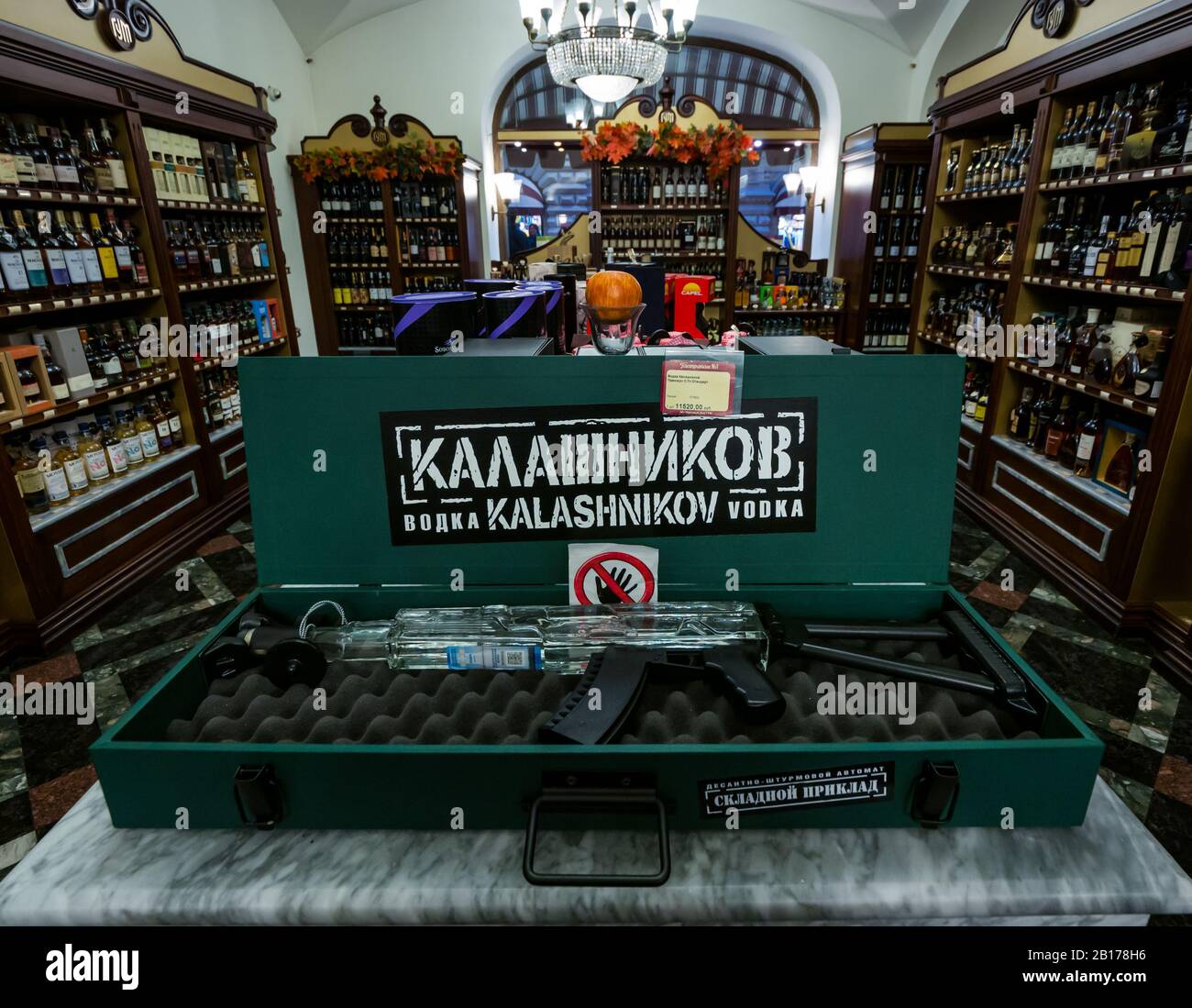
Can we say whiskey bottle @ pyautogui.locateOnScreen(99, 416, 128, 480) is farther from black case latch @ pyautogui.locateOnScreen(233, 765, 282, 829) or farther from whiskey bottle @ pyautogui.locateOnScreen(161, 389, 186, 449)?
black case latch @ pyautogui.locateOnScreen(233, 765, 282, 829)

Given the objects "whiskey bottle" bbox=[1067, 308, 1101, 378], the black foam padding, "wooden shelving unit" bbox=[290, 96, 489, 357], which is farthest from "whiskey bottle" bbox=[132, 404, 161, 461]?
"whiskey bottle" bbox=[1067, 308, 1101, 378]

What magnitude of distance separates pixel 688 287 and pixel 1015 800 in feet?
9.88

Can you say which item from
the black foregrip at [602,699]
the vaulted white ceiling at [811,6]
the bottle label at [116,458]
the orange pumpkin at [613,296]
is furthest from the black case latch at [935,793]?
the vaulted white ceiling at [811,6]

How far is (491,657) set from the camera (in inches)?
40.8

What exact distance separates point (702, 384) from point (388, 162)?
5.79 metres

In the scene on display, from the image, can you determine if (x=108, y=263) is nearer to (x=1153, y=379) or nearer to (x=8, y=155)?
(x=8, y=155)

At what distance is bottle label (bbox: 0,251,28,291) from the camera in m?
2.72

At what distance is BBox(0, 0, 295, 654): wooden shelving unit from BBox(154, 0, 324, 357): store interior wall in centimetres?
104

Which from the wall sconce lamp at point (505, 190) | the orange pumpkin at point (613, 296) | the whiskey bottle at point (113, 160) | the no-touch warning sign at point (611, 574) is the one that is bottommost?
the no-touch warning sign at point (611, 574)

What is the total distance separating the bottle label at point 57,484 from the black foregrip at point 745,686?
3225 mm

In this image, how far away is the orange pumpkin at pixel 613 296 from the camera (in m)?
1.39

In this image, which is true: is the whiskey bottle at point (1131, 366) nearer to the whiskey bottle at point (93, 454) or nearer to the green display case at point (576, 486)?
the green display case at point (576, 486)

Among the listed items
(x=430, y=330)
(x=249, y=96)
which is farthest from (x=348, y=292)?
(x=430, y=330)
